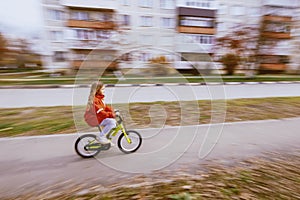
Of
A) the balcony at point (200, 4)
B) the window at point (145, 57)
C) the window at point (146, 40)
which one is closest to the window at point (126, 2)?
the balcony at point (200, 4)

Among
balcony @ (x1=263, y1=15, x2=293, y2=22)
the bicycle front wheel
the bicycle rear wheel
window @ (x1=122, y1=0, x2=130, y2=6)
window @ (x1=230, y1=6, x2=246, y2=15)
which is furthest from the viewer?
window @ (x1=230, y1=6, x2=246, y2=15)

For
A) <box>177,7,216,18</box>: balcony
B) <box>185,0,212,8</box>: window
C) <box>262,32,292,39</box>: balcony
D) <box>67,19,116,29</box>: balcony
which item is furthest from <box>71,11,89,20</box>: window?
<box>262,32,292,39</box>: balcony

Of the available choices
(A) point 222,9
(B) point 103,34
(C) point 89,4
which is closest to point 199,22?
(A) point 222,9

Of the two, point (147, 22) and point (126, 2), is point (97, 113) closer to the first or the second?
point (147, 22)

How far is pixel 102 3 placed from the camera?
21.0 meters

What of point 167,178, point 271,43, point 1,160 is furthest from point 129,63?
point 271,43

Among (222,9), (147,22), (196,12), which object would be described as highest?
(222,9)

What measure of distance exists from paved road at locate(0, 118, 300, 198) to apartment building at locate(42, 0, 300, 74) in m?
1.64

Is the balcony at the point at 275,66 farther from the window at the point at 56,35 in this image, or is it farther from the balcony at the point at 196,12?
the window at the point at 56,35

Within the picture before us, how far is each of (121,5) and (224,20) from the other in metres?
15.6

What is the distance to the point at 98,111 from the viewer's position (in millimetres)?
3033

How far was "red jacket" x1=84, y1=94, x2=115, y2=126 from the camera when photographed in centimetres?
302

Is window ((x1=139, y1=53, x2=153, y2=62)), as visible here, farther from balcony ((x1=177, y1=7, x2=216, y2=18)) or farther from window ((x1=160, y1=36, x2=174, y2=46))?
balcony ((x1=177, y1=7, x2=216, y2=18))

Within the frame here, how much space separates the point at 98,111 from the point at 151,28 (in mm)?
1821
